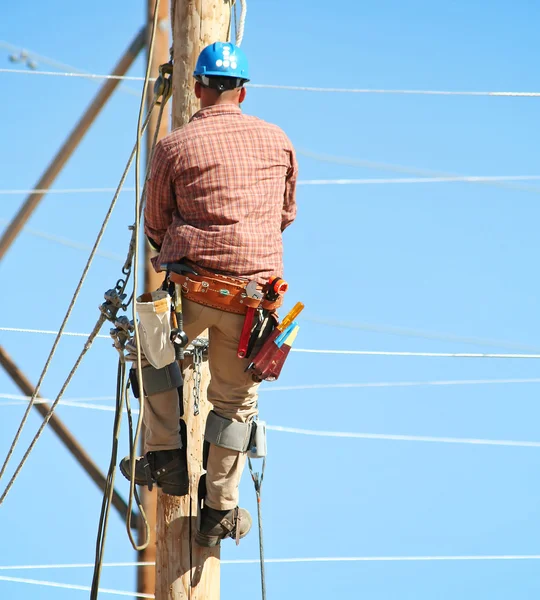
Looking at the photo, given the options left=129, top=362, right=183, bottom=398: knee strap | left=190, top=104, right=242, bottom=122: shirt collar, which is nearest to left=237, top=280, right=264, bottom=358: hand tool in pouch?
left=129, top=362, right=183, bottom=398: knee strap

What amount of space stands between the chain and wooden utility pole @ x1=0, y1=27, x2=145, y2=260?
274 centimetres

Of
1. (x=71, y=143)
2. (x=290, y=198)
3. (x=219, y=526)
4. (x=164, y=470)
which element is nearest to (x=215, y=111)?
(x=290, y=198)

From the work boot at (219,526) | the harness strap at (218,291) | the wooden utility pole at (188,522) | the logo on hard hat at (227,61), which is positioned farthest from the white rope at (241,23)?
the work boot at (219,526)

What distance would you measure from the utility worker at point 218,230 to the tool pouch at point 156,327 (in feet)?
0.32

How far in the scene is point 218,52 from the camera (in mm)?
3799

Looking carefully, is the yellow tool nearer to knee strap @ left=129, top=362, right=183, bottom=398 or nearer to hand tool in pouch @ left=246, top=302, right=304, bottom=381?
hand tool in pouch @ left=246, top=302, right=304, bottom=381

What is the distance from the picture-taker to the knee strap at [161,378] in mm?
3846

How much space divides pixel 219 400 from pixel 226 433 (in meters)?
0.12

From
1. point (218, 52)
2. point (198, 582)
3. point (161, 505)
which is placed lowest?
point (198, 582)

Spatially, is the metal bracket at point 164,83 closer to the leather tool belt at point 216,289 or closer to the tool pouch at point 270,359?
the leather tool belt at point 216,289

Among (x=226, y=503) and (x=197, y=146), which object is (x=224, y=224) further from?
(x=226, y=503)

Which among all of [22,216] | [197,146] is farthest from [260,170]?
[22,216]

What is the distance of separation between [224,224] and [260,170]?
24cm

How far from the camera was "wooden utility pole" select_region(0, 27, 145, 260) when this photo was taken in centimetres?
660
